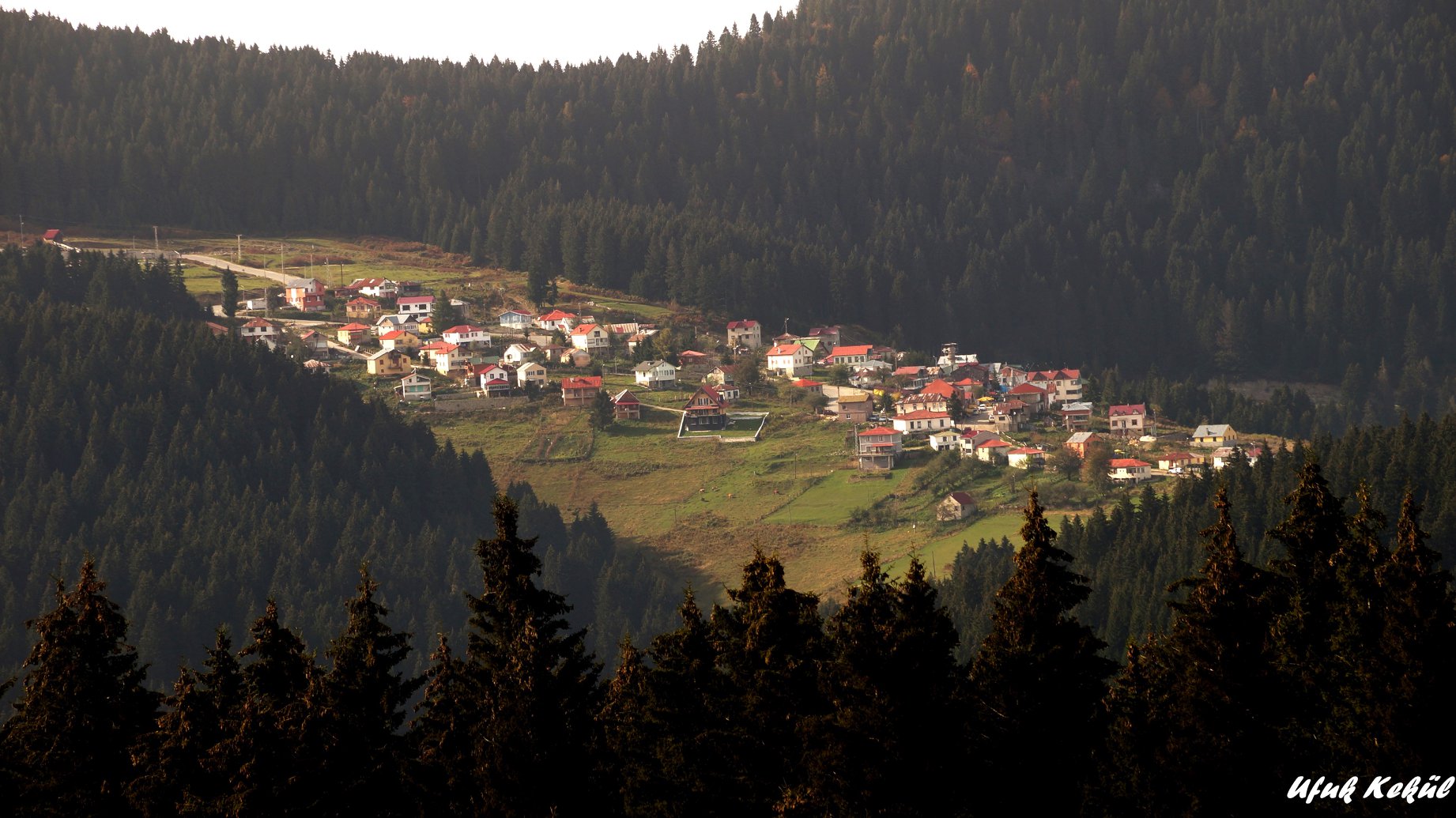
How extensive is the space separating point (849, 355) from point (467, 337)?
112 ft

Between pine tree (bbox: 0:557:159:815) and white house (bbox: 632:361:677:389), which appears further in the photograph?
white house (bbox: 632:361:677:389)

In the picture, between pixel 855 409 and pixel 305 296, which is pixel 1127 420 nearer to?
pixel 855 409

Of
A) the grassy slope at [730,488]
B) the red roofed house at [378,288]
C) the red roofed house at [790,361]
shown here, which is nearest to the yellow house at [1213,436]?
the grassy slope at [730,488]

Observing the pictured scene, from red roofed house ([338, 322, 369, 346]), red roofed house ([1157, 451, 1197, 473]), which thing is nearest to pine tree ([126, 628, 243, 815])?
red roofed house ([1157, 451, 1197, 473])

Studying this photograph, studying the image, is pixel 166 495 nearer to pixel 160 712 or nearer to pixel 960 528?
pixel 960 528

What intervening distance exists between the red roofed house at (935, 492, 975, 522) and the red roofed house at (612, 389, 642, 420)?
31029 mm

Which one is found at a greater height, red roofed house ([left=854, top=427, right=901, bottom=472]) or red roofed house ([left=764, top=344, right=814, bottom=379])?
red roofed house ([left=764, top=344, right=814, bottom=379])

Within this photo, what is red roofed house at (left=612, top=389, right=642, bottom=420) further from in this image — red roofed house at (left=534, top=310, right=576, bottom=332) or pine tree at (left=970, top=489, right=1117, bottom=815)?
pine tree at (left=970, top=489, right=1117, bottom=815)

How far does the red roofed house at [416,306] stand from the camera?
168m

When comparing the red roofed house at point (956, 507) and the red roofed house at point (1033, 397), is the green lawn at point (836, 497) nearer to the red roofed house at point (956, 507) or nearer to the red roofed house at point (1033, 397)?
the red roofed house at point (956, 507)

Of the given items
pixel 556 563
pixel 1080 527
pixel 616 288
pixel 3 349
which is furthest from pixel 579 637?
pixel 616 288

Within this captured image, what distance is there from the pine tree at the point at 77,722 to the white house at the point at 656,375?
382 ft

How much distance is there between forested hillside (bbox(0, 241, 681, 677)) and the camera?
112 meters

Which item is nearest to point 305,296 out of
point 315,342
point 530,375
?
point 315,342
